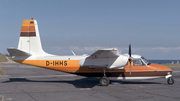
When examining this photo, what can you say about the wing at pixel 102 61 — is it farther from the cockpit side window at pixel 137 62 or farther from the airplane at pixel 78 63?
the cockpit side window at pixel 137 62

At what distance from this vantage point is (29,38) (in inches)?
614

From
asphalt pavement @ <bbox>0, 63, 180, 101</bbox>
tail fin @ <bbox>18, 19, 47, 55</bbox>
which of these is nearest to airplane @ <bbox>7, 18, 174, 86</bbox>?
tail fin @ <bbox>18, 19, 47, 55</bbox>

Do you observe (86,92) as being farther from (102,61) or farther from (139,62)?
→ (139,62)

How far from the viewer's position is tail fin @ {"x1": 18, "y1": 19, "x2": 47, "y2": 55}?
15472 millimetres

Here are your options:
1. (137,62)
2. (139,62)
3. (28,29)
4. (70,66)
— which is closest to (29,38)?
(28,29)

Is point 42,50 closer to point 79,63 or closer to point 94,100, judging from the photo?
point 79,63

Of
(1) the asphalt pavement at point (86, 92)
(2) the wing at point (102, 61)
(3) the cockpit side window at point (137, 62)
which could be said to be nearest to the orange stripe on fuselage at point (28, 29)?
(1) the asphalt pavement at point (86, 92)

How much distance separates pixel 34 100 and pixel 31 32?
7651mm

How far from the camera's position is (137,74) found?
595 inches

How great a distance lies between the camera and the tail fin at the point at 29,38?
15.5 metres

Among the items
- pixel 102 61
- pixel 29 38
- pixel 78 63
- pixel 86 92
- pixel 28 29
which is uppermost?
pixel 28 29

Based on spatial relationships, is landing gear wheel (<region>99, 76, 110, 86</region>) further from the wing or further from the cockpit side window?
the cockpit side window

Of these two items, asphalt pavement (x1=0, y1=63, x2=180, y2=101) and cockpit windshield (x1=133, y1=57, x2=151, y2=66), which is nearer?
asphalt pavement (x1=0, y1=63, x2=180, y2=101)

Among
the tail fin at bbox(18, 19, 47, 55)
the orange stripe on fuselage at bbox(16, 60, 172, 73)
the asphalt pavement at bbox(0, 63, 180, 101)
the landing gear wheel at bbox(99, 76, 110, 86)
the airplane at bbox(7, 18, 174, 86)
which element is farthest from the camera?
the tail fin at bbox(18, 19, 47, 55)
